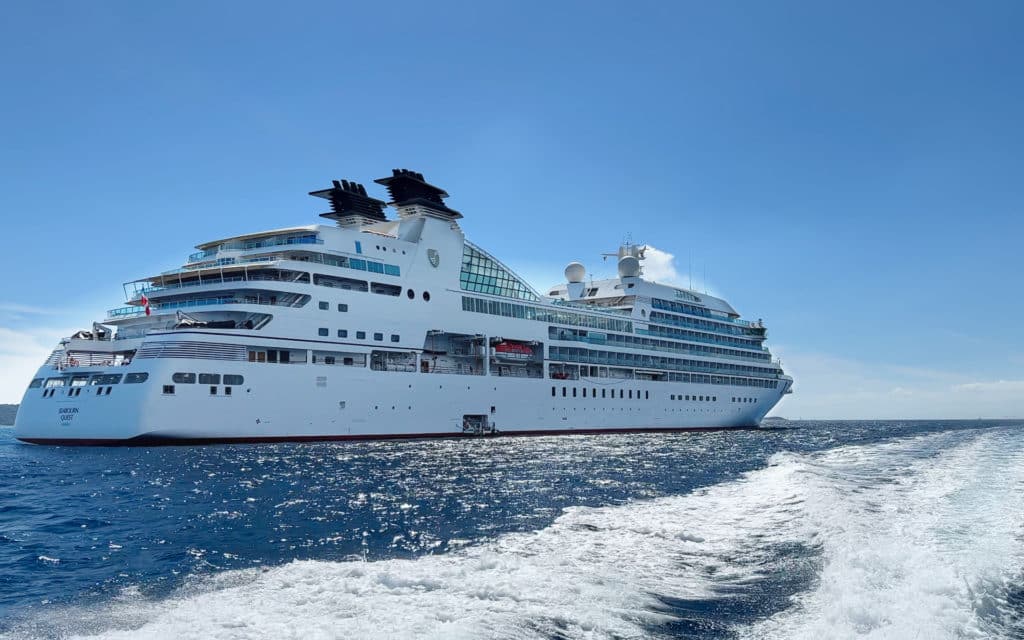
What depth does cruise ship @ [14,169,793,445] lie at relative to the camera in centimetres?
3875

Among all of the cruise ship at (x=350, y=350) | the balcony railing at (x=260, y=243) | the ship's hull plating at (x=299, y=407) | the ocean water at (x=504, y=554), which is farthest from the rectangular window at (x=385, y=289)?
the ocean water at (x=504, y=554)

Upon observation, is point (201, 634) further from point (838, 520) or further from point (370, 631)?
point (838, 520)

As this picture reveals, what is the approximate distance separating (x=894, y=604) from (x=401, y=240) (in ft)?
149

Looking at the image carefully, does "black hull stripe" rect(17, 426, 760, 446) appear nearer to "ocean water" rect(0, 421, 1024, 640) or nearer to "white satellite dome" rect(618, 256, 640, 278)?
"ocean water" rect(0, 421, 1024, 640)

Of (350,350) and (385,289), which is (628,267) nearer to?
(385,289)

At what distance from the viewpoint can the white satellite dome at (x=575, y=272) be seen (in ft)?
263

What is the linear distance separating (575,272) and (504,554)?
67648 millimetres

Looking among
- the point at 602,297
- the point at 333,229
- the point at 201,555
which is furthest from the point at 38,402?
the point at 602,297

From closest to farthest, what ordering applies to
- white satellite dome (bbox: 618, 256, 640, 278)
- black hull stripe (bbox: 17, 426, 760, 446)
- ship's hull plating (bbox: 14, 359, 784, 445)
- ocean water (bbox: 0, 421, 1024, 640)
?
ocean water (bbox: 0, 421, 1024, 640) < black hull stripe (bbox: 17, 426, 760, 446) < ship's hull plating (bbox: 14, 359, 784, 445) < white satellite dome (bbox: 618, 256, 640, 278)

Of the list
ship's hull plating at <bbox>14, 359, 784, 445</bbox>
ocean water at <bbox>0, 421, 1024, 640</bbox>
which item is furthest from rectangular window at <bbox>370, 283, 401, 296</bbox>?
ocean water at <bbox>0, 421, 1024, 640</bbox>

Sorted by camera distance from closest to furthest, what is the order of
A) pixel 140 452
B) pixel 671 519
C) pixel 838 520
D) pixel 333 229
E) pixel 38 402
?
pixel 838 520 < pixel 671 519 < pixel 140 452 < pixel 38 402 < pixel 333 229

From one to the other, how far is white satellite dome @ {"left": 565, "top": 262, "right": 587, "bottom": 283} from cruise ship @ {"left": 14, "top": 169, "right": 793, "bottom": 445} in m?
10.3

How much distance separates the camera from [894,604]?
34.1 ft

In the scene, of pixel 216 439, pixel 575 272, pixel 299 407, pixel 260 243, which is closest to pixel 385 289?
pixel 260 243
